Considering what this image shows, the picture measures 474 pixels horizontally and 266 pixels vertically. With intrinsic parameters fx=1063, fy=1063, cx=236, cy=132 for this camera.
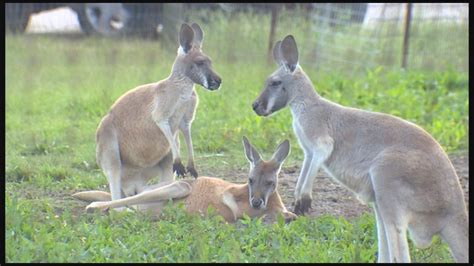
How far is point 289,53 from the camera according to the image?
21.1 feet

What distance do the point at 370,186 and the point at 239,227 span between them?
1025mm

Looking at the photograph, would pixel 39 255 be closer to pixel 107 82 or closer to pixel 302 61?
pixel 107 82

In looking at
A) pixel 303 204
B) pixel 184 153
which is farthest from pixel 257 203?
pixel 184 153

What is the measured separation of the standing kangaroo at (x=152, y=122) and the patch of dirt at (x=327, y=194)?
83cm

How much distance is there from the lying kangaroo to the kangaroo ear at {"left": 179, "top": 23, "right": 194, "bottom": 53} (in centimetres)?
87

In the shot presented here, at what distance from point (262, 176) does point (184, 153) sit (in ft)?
7.62

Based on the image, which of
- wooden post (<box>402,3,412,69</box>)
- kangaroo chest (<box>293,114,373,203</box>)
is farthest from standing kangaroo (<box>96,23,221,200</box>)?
wooden post (<box>402,3,412,69</box>)

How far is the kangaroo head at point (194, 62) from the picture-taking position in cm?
712

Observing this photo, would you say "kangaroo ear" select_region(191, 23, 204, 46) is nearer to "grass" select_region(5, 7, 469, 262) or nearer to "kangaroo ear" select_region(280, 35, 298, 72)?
"kangaroo ear" select_region(280, 35, 298, 72)

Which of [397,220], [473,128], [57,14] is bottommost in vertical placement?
[57,14]

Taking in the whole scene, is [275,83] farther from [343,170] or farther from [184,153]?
[184,153]

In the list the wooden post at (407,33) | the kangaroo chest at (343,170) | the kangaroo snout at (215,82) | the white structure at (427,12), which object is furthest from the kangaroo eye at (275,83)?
the white structure at (427,12)

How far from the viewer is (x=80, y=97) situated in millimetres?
11555

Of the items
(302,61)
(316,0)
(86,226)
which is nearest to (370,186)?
(86,226)
